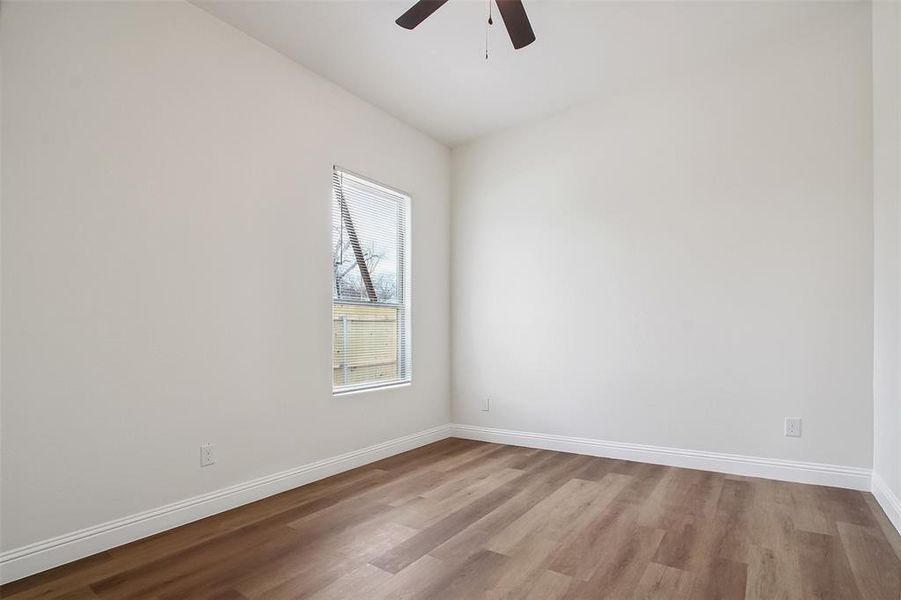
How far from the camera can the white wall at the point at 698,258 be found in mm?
3047

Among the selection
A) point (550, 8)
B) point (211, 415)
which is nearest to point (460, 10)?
point (550, 8)

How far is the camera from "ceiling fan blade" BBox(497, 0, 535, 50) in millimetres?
2395

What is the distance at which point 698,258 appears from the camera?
11.6 feet

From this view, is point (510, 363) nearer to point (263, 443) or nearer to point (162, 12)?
point (263, 443)

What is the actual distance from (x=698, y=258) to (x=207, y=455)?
3461mm

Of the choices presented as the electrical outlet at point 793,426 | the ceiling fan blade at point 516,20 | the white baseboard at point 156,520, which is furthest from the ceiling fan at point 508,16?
the electrical outlet at point 793,426

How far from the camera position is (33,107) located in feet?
6.93

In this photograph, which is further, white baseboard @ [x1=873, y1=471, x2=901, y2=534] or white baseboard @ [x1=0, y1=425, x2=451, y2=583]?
white baseboard @ [x1=873, y1=471, x2=901, y2=534]

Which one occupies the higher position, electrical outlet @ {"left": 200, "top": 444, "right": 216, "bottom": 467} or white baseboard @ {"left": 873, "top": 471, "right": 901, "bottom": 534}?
electrical outlet @ {"left": 200, "top": 444, "right": 216, "bottom": 467}

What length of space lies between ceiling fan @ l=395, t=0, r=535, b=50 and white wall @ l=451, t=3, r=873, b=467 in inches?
55.1

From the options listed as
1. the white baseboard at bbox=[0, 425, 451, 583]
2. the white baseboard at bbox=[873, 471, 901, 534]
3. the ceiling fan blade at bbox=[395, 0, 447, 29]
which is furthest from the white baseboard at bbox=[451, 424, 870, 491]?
the ceiling fan blade at bbox=[395, 0, 447, 29]

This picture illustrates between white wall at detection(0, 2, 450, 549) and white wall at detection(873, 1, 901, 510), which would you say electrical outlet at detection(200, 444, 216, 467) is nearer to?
white wall at detection(0, 2, 450, 549)

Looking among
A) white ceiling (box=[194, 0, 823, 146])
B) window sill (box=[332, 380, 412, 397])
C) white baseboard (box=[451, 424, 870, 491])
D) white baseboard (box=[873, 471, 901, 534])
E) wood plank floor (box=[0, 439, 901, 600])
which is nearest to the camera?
wood plank floor (box=[0, 439, 901, 600])

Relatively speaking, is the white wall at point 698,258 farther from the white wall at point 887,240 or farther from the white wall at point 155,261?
the white wall at point 155,261
